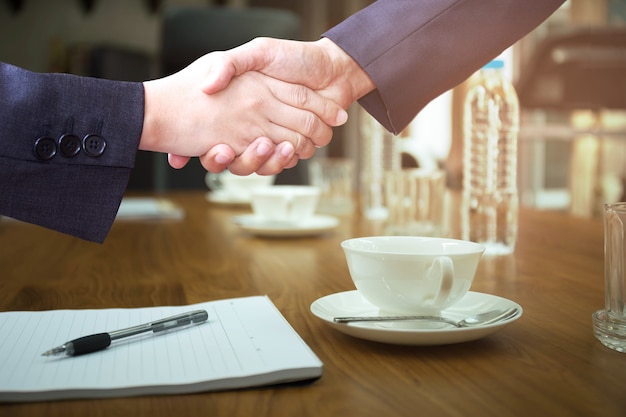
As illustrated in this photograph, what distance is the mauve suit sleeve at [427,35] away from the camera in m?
1.06

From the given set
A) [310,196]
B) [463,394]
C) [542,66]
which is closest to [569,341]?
[463,394]

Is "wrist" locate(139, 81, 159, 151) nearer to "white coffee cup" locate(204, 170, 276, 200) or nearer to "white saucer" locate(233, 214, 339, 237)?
"white saucer" locate(233, 214, 339, 237)

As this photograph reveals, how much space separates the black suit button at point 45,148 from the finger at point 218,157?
0.27 metres

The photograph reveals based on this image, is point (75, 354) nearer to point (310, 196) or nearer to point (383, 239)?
point (383, 239)

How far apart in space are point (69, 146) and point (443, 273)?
0.49 meters

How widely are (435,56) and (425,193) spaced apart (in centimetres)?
31

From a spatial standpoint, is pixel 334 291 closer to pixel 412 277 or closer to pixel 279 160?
pixel 412 277

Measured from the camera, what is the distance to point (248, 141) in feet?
3.80

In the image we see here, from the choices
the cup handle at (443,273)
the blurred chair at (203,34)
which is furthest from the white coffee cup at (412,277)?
the blurred chair at (203,34)

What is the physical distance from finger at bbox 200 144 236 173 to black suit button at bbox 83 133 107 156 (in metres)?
0.23

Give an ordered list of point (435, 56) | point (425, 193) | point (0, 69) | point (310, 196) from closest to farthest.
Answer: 1. point (0, 69)
2. point (435, 56)
3. point (425, 193)
4. point (310, 196)

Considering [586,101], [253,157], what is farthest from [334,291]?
[586,101]

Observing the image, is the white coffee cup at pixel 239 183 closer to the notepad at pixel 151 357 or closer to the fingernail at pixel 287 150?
the fingernail at pixel 287 150

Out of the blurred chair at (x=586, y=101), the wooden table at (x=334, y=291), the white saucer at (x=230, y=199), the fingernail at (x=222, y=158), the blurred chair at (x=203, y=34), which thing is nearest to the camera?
the wooden table at (x=334, y=291)
